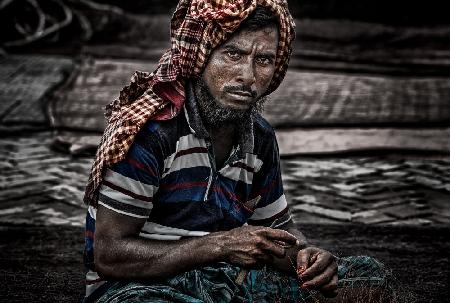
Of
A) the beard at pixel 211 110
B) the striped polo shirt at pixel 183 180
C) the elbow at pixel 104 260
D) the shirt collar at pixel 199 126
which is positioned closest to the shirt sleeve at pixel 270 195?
the striped polo shirt at pixel 183 180

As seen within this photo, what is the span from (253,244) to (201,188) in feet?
1.12

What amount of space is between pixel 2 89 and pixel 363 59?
4.35 m

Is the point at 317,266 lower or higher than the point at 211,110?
lower

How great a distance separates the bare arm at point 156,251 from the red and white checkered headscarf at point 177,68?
161 millimetres

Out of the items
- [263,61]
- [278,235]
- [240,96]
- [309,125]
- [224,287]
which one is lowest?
[309,125]

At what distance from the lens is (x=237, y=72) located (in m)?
3.02

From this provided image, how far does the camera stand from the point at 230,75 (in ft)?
9.91

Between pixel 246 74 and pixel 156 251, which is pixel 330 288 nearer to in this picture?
pixel 156 251

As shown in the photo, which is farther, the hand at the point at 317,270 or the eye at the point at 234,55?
the eye at the point at 234,55

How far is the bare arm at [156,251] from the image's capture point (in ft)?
9.29

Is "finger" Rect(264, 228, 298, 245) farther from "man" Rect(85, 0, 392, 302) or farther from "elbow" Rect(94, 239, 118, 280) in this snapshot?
"elbow" Rect(94, 239, 118, 280)

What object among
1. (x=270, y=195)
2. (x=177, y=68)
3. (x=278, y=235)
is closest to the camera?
(x=278, y=235)

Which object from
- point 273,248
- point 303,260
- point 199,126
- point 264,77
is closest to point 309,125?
point 264,77

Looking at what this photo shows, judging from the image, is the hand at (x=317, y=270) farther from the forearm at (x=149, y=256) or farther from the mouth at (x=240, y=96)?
the mouth at (x=240, y=96)
